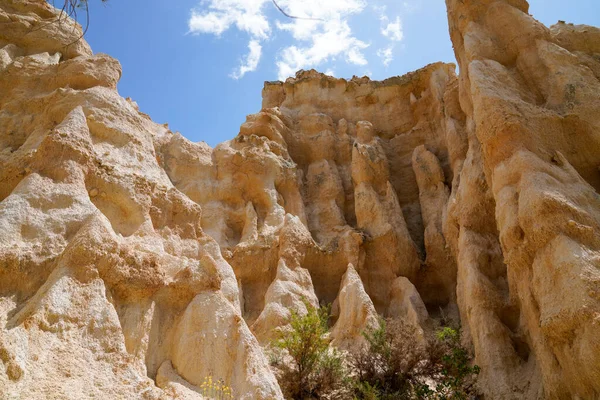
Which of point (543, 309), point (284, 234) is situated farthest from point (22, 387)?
point (284, 234)

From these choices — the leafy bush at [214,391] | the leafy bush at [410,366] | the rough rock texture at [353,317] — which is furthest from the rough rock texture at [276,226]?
the leafy bush at [410,366]

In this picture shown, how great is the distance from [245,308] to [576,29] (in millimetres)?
12505

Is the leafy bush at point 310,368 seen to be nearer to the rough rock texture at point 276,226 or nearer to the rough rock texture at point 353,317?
the rough rock texture at point 276,226

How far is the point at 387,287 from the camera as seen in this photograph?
51.7ft

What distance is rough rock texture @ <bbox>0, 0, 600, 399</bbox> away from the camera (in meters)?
6.12

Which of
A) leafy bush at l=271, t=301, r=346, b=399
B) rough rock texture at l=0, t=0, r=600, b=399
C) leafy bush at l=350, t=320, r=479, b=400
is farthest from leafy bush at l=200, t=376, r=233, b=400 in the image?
leafy bush at l=350, t=320, r=479, b=400

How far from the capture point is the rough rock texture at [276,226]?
612 cm

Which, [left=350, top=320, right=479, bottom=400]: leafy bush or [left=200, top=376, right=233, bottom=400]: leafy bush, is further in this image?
[left=350, top=320, right=479, bottom=400]: leafy bush

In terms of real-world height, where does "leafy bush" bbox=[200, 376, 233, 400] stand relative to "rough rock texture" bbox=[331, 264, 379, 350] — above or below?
below

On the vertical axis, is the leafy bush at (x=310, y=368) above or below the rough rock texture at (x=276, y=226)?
below

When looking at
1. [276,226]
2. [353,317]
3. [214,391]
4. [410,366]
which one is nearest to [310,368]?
[410,366]

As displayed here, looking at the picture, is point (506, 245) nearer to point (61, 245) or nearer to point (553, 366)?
point (553, 366)

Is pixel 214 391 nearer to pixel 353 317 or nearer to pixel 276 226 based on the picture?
pixel 353 317

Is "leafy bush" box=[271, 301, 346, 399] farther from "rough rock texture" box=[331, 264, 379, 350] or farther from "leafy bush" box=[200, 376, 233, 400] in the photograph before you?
"leafy bush" box=[200, 376, 233, 400]
